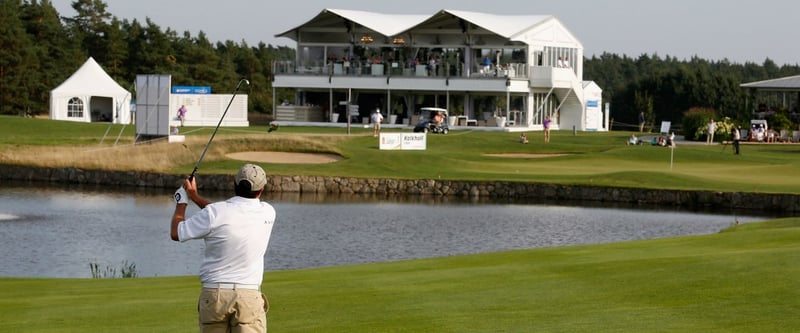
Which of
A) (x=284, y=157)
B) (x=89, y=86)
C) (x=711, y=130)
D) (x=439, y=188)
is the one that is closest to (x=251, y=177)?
(x=439, y=188)

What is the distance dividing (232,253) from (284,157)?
44.2m

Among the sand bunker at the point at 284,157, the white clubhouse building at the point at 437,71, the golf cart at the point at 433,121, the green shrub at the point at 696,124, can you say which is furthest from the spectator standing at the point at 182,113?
the green shrub at the point at 696,124

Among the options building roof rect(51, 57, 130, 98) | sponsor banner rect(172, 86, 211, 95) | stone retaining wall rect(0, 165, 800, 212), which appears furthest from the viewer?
building roof rect(51, 57, 130, 98)

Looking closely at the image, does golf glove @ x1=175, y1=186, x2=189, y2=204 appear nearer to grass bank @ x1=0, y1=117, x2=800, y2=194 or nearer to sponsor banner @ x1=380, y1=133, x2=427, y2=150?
grass bank @ x1=0, y1=117, x2=800, y2=194

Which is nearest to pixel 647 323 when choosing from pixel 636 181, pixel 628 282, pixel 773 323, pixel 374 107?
pixel 773 323

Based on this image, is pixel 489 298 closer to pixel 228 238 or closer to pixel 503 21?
pixel 228 238

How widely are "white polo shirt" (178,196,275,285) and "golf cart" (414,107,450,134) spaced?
193 ft

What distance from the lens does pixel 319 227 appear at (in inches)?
1405

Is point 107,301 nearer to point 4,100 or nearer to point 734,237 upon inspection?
point 734,237

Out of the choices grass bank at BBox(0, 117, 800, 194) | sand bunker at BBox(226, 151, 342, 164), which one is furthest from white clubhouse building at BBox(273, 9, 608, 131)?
sand bunker at BBox(226, 151, 342, 164)

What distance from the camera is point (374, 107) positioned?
81938 millimetres

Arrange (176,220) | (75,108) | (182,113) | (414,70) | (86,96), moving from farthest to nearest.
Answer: (414,70) → (75,108) → (86,96) → (182,113) → (176,220)

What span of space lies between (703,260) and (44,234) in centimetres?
1847

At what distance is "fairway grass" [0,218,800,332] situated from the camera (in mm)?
14555
